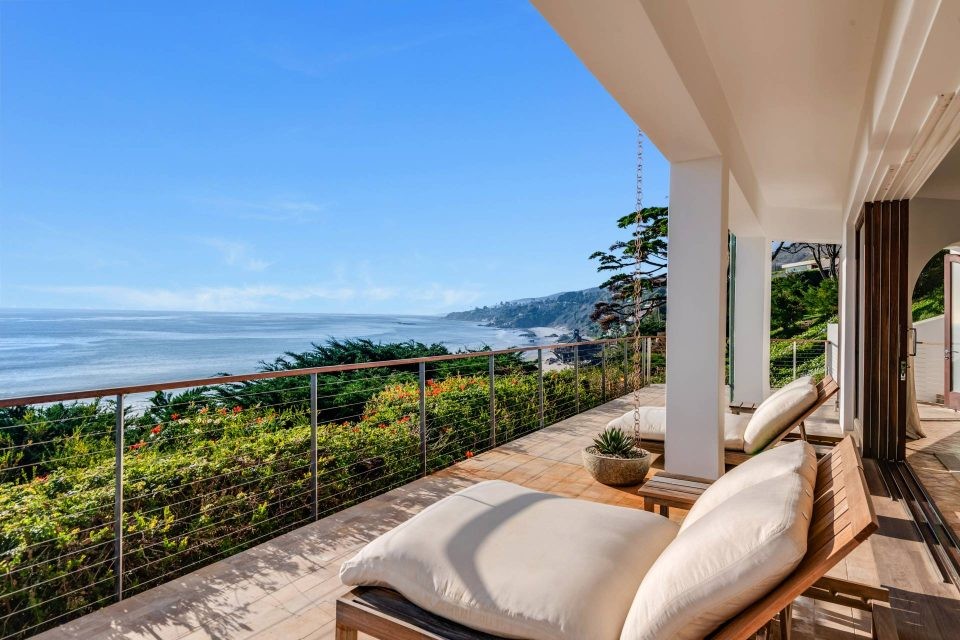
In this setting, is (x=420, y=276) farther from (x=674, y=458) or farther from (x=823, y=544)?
(x=823, y=544)

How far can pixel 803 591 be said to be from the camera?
3.67 ft

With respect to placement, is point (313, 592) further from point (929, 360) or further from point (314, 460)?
point (929, 360)

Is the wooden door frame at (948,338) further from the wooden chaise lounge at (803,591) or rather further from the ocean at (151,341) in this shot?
the ocean at (151,341)

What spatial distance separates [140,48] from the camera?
55.2 ft

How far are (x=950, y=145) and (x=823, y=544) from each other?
229cm

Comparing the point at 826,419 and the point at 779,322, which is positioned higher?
the point at 779,322

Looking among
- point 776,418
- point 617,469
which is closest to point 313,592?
point 617,469

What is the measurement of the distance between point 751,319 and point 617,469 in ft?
14.4

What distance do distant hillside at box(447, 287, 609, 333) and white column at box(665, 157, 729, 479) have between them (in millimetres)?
11214

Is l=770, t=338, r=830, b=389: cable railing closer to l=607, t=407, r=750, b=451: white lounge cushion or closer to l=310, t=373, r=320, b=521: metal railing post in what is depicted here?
l=607, t=407, r=750, b=451: white lounge cushion

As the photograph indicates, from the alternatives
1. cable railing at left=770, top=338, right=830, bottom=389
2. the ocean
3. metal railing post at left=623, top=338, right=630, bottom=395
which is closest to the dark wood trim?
metal railing post at left=623, top=338, right=630, bottom=395

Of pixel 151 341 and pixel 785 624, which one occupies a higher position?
pixel 151 341

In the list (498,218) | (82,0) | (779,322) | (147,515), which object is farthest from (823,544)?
(498,218)

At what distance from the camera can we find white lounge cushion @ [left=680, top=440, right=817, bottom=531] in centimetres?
151
